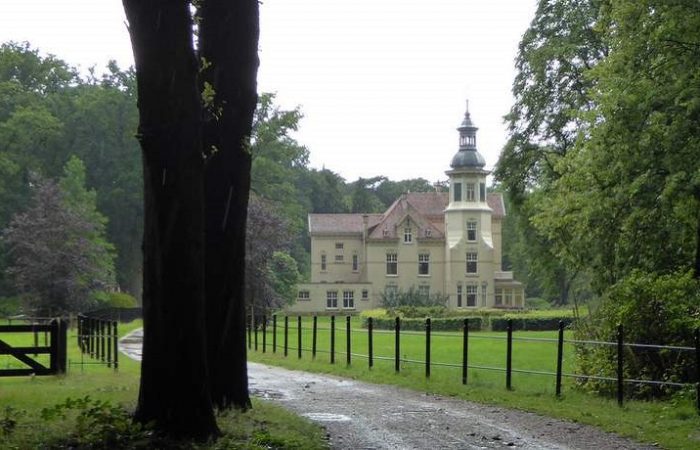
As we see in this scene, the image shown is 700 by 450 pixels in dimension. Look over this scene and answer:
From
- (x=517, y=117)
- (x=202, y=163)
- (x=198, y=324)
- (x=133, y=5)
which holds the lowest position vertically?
(x=198, y=324)

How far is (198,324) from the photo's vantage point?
30.0 feet

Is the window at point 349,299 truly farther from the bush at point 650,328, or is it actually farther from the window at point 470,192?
the bush at point 650,328

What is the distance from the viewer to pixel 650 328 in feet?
54.7

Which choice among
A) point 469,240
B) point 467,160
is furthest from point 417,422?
point 469,240

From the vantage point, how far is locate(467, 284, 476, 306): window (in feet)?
288

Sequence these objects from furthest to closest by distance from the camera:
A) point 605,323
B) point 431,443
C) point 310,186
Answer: point 310,186 → point 605,323 → point 431,443

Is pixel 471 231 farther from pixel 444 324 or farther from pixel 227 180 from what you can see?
pixel 227 180

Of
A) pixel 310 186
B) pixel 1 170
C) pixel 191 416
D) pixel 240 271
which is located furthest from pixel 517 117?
pixel 310 186

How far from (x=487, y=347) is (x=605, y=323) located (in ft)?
59.1

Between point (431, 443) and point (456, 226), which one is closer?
point (431, 443)

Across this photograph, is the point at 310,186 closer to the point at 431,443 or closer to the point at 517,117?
the point at 517,117

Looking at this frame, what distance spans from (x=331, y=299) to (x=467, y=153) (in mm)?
17673

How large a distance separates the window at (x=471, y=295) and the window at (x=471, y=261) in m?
1.42

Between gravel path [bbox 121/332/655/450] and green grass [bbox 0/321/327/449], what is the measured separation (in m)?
0.54
